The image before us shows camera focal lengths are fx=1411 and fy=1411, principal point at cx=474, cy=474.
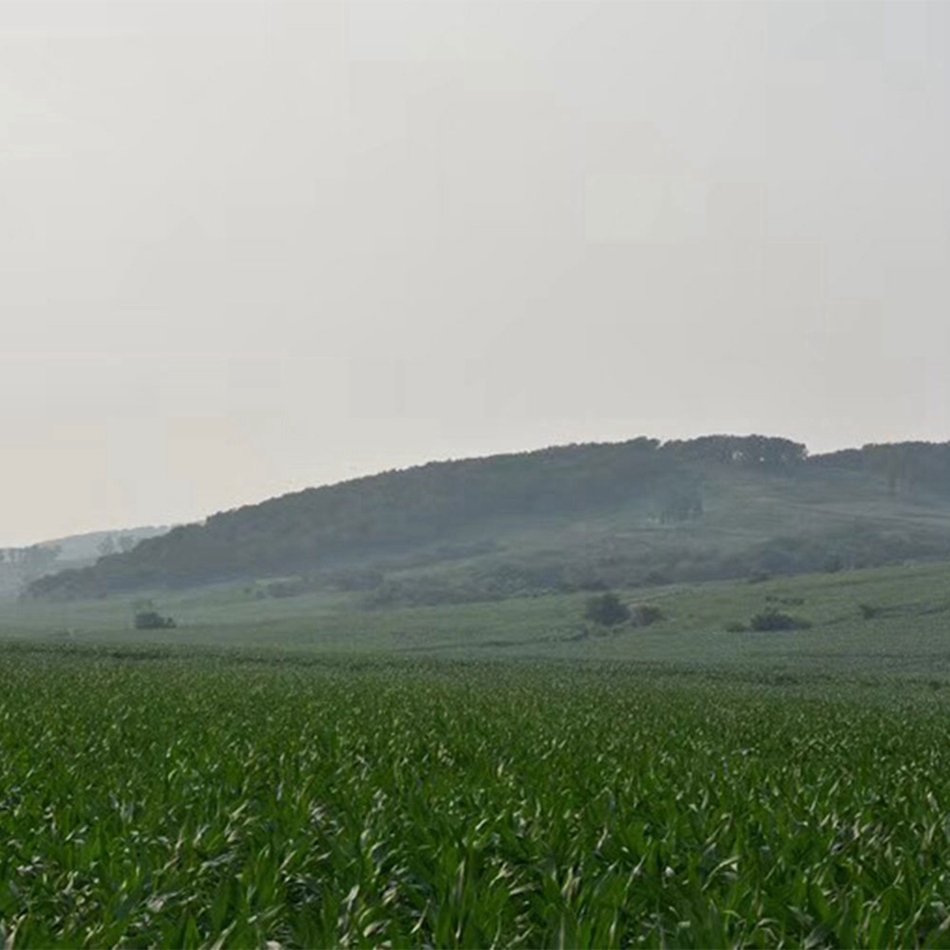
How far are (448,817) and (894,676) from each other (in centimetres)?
6951

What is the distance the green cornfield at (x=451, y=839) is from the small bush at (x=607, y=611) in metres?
118

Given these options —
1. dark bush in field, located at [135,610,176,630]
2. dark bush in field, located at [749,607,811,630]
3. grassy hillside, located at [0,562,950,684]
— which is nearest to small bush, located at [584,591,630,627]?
grassy hillside, located at [0,562,950,684]

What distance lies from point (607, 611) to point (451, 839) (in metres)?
136

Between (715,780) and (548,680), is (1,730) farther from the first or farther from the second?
(548,680)

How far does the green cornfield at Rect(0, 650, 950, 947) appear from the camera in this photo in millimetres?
8047

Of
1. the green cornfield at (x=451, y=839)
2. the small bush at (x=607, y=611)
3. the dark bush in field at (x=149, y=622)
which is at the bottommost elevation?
the small bush at (x=607, y=611)

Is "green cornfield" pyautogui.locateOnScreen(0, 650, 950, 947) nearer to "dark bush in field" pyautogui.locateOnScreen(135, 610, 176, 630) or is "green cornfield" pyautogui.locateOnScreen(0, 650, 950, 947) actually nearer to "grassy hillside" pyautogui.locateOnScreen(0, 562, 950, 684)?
"grassy hillside" pyautogui.locateOnScreen(0, 562, 950, 684)

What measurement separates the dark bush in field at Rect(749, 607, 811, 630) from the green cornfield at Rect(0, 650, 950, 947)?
10201cm

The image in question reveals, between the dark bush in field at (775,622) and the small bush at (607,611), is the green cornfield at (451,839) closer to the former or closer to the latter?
the dark bush in field at (775,622)

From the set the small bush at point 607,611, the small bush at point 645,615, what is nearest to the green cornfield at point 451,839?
the small bush at point 645,615

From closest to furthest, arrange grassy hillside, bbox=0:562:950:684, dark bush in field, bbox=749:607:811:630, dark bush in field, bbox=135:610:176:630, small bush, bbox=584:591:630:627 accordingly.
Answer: grassy hillside, bbox=0:562:950:684
dark bush in field, bbox=749:607:811:630
small bush, bbox=584:591:630:627
dark bush in field, bbox=135:610:176:630

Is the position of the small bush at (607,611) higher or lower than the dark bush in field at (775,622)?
higher

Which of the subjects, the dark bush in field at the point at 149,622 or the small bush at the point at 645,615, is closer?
the small bush at the point at 645,615

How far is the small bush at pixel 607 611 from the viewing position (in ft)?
471
